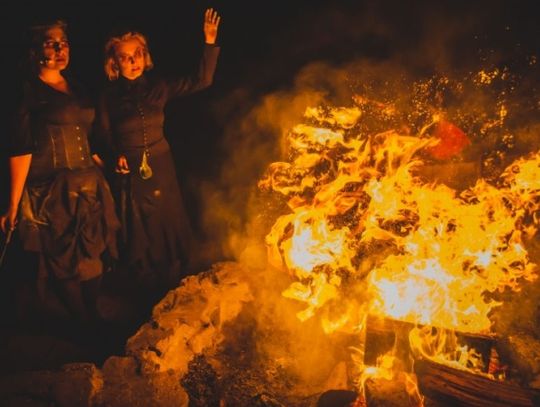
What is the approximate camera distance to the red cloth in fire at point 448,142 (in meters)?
5.17

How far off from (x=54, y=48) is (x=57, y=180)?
1332 mm

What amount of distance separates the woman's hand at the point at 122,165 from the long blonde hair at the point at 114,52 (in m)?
0.91

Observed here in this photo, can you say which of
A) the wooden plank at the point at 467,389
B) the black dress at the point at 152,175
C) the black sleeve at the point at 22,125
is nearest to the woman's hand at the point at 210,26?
the black dress at the point at 152,175

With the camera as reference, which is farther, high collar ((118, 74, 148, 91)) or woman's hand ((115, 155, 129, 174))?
woman's hand ((115, 155, 129, 174))

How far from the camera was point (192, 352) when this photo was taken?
163 inches

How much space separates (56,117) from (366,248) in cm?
359

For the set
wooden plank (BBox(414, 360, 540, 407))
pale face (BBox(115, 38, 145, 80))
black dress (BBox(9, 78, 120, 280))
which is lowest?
wooden plank (BBox(414, 360, 540, 407))

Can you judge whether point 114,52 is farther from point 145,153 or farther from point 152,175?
point 152,175

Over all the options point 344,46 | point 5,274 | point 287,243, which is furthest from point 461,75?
point 5,274

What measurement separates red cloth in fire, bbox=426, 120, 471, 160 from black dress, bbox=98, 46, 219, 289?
9.41 ft

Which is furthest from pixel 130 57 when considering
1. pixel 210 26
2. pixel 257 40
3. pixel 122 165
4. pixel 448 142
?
pixel 448 142

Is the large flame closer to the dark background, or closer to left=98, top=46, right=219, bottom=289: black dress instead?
the dark background

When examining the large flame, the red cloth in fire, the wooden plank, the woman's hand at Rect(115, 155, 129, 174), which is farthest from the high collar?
the wooden plank

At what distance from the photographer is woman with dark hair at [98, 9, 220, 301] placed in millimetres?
4969
